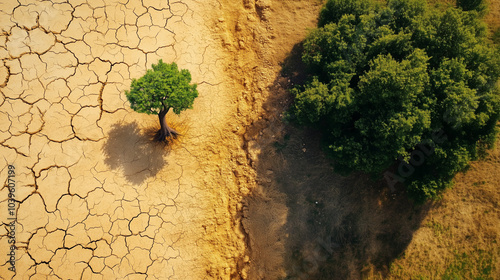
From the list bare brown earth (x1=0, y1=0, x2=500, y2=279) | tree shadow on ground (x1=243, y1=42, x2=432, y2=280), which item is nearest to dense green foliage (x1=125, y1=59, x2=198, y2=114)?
bare brown earth (x1=0, y1=0, x2=500, y2=279)

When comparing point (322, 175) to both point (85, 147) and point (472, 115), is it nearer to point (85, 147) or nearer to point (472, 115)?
point (472, 115)

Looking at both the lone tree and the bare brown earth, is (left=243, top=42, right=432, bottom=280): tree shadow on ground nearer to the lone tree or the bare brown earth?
the bare brown earth

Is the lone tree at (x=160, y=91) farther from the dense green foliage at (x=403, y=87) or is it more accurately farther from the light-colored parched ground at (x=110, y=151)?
the dense green foliage at (x=403, y=87)

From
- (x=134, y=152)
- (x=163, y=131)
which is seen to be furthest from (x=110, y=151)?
(x=163, y=131)

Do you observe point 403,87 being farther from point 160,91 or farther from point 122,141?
point 122,141

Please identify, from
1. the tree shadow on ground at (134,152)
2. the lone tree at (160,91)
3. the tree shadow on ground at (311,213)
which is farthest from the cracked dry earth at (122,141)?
the lone tree at (160,91)
